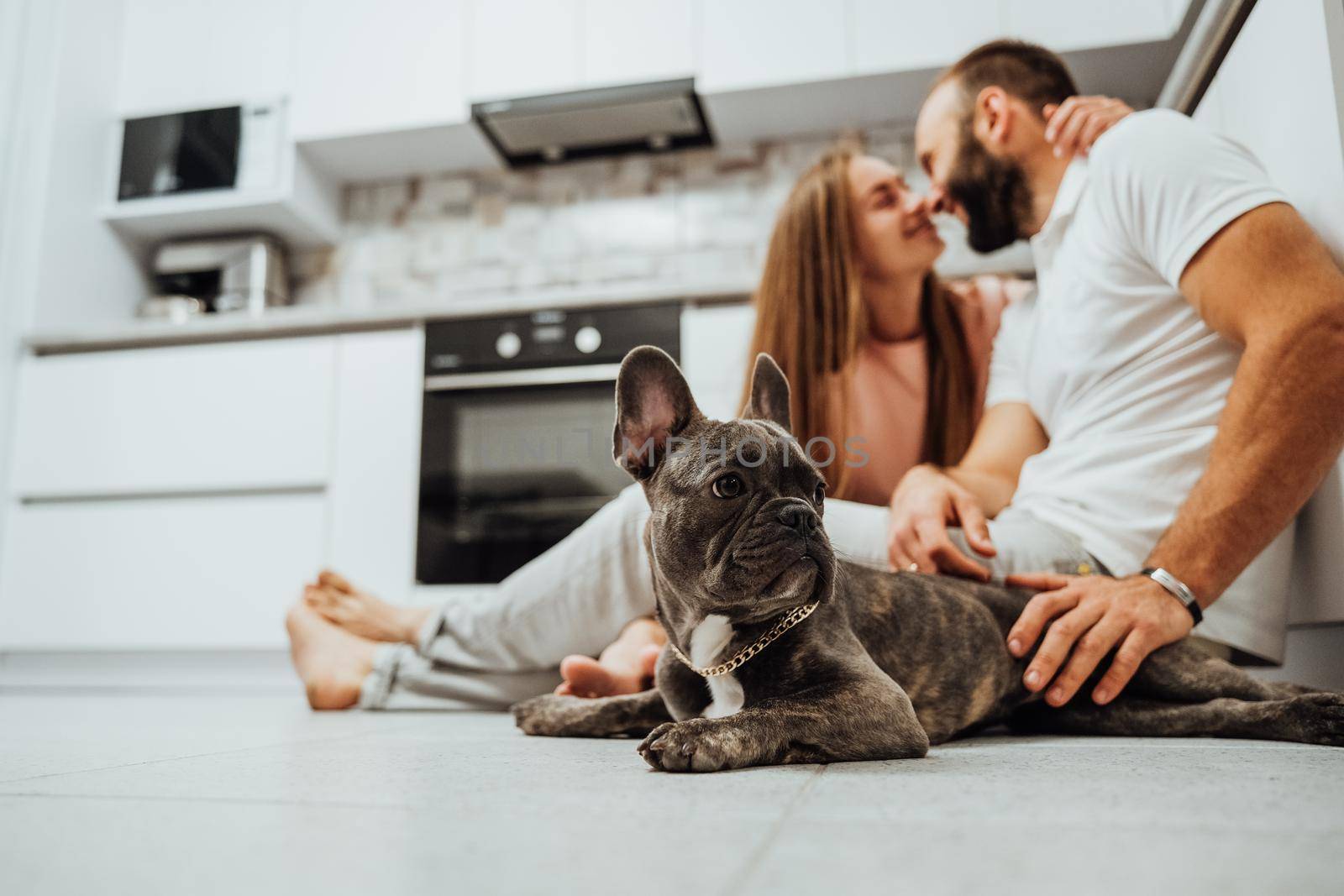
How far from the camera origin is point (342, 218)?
14.5 ft

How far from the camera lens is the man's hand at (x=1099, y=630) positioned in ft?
4.59

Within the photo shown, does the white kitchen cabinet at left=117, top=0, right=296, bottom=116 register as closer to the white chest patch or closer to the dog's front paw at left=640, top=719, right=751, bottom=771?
the white chest patch

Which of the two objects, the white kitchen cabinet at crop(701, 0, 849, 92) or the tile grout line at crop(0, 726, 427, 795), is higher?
the white kitchen cabinet at crop(701, 0, 849, 92)

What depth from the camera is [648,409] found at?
1388 mm

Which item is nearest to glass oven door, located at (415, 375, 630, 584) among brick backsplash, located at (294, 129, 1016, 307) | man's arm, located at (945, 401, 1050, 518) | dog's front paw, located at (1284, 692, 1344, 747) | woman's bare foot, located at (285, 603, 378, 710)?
woman's bare foot, located at (285, 603, 378, 710)

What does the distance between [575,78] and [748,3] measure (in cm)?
71

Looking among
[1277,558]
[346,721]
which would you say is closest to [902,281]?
[1277,558]

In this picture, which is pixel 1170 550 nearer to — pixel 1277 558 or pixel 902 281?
pixel 1277 558

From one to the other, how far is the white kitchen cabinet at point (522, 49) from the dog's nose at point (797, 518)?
299cm

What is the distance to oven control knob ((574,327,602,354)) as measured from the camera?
322 cm

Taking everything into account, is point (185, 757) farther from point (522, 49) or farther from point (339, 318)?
point (522, 49)

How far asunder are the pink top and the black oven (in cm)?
82

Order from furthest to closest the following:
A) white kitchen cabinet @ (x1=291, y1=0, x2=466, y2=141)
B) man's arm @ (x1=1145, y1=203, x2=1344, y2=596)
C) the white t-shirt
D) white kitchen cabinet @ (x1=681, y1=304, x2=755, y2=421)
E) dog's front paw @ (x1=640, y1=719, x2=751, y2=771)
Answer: white kitchen cabinet @ (x1=291, y1=0, x2=466, y2=141) < white kitchen cabinet @ (x1=681, y1=304, x2=755, y2=421) < the white t-shirt < man's arm @ (x1=1145, y1=203, x2=1344, y2=596) < dog's front paw @ (x1=640, y1=719, x2=751, y2=771)

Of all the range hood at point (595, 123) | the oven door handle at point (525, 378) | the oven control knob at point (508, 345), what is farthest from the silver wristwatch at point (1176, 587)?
the range hood at point (595, 123)
